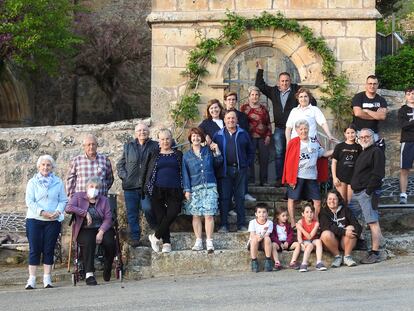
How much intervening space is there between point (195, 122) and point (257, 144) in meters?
1.18

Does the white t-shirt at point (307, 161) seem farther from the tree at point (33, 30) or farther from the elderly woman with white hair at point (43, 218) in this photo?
the tree at point (33, 30)

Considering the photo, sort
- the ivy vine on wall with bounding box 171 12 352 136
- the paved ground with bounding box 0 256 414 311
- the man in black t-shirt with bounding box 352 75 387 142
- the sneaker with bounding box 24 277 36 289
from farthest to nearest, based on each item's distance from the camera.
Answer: the ivy vine on wall with bounding box 171 12 352 136 → the man in black t-shirt with bounding box 352 75 387 142 → the sneaker with bounding box 24 277 36 289 → the paved ground with bounding box 0 256 414 311

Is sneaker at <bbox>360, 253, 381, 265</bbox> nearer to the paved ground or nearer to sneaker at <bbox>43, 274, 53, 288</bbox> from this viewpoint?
the paved ground

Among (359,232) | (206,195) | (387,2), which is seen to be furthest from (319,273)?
(387,2)

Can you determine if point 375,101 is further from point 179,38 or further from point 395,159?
point 179,38

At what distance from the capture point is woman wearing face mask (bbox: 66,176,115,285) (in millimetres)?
9023

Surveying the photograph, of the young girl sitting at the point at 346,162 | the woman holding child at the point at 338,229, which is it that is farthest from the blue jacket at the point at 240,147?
the woman holding child at the point at 338,229

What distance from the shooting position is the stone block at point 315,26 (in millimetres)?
11656

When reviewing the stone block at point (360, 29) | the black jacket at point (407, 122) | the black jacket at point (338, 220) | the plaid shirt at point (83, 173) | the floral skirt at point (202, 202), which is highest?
the stone block at point (360, 29)

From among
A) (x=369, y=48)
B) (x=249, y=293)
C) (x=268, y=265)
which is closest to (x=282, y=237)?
(x=268, y=265)

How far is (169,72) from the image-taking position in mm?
11742

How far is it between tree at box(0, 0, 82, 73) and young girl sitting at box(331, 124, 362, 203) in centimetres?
898

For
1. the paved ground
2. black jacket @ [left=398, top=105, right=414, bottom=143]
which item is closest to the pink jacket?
the paved ground

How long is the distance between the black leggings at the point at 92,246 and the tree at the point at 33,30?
28.6 feet
